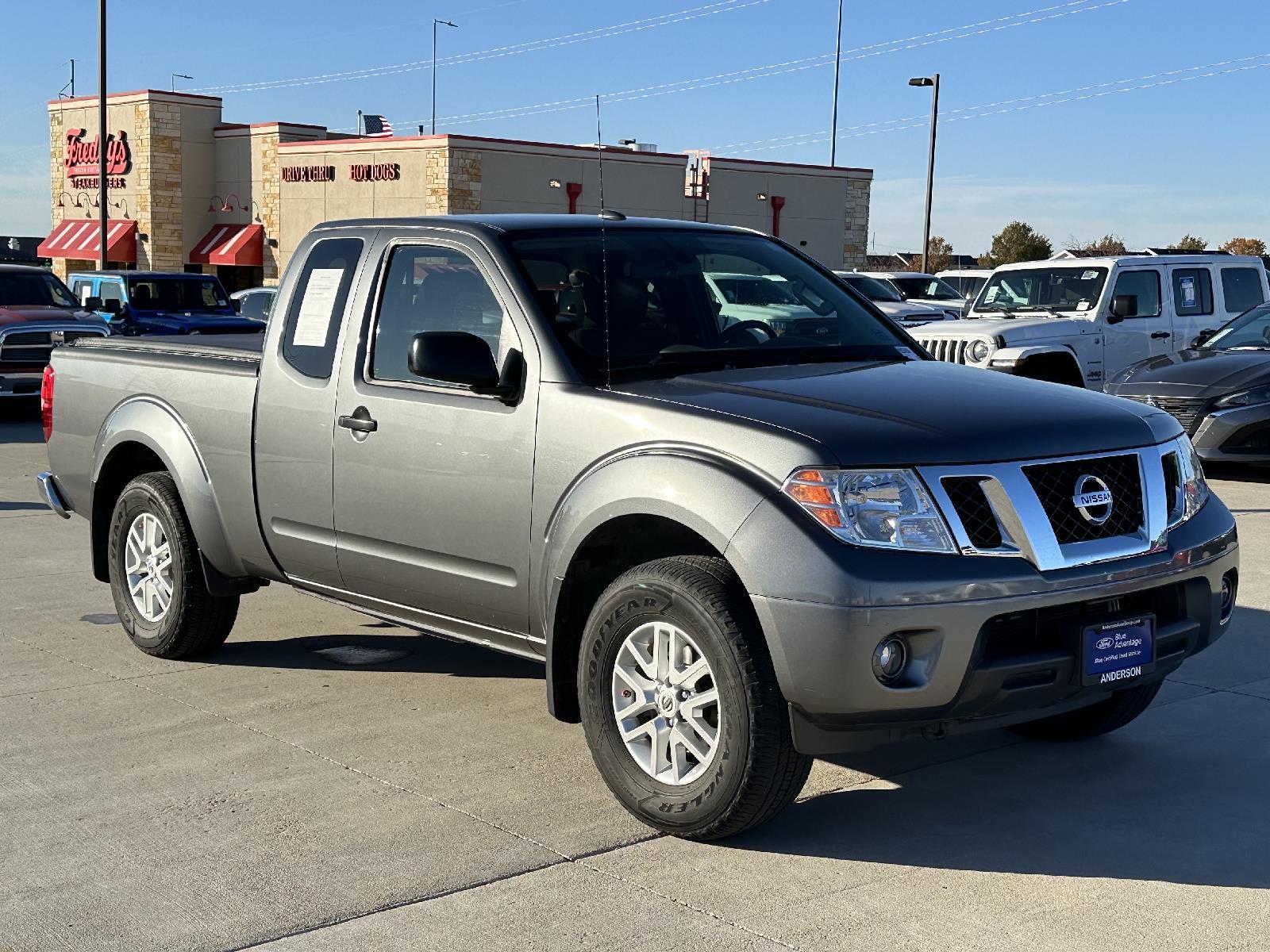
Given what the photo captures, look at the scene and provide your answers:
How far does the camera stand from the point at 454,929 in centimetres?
388

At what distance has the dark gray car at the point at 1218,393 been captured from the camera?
40.6 feet

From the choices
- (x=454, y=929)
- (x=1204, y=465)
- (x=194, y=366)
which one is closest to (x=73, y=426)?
(x=194, y=366)

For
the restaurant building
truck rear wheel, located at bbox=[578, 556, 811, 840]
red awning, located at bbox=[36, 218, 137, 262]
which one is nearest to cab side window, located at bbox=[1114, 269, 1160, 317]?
truck rear wheel, located at bbox=[578, 556, 811, 840]

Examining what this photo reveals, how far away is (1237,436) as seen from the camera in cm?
1239

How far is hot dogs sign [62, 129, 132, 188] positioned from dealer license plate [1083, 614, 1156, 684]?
158 feet

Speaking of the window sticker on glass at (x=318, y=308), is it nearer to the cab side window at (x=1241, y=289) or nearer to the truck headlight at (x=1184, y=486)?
the truck headlight at (x=1184, y=486)

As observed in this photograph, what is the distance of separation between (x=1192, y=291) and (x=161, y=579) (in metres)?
12.6

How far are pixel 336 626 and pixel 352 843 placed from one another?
3043 mm

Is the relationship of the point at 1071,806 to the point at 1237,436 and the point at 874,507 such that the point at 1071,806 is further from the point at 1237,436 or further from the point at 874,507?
the point at 1237,436

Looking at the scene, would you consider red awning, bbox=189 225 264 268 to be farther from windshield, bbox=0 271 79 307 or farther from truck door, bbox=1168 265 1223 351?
truck door, bbox=1168 265 1223 351

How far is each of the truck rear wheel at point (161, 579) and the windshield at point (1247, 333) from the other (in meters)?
10.1

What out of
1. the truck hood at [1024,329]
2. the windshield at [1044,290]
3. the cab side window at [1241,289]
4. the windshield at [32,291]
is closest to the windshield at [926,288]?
the windshield at [1044,290]

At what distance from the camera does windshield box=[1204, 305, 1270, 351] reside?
537 inches

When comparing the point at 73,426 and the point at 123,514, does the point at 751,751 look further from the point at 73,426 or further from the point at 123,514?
the point at 73,426
